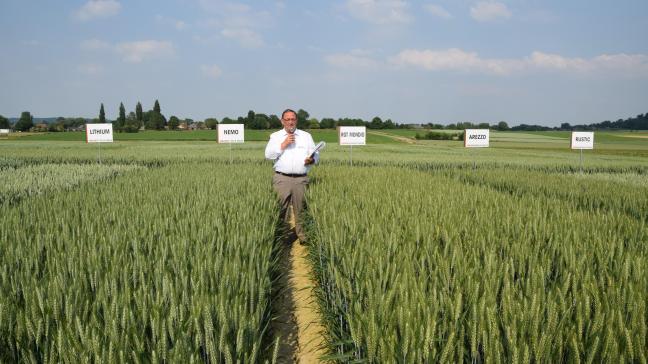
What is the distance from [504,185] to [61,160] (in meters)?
20.1

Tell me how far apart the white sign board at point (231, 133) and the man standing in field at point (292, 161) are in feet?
33.9

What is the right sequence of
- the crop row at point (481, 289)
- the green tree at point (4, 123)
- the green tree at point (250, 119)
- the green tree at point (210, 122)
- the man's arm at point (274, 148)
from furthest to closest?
the green tree at point (4, 123)
the green tree at point (210, 122)
the green tree at point (250, 119)
the man's arm at point (274, 148)
the crop row at point (481, 289)

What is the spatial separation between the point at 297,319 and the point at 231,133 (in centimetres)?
1316

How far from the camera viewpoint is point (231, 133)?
15797 millimetres

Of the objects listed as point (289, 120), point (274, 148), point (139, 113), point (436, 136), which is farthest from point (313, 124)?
point (289, 120)

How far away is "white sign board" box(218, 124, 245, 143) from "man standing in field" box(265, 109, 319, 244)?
10.3 metres

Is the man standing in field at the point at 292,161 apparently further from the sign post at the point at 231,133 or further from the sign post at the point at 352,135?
the sign post at the point at 231,133

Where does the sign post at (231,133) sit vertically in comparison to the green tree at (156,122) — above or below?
below

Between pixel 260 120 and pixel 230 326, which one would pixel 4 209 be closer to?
pixel 230 326

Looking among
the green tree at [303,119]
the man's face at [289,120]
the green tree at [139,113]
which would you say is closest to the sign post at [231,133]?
the man's face at [289,120]

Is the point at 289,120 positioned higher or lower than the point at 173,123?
lower

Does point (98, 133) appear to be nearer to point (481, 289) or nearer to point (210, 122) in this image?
point (481, 289)

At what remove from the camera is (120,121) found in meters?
92.4

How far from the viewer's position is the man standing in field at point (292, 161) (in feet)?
18.5
